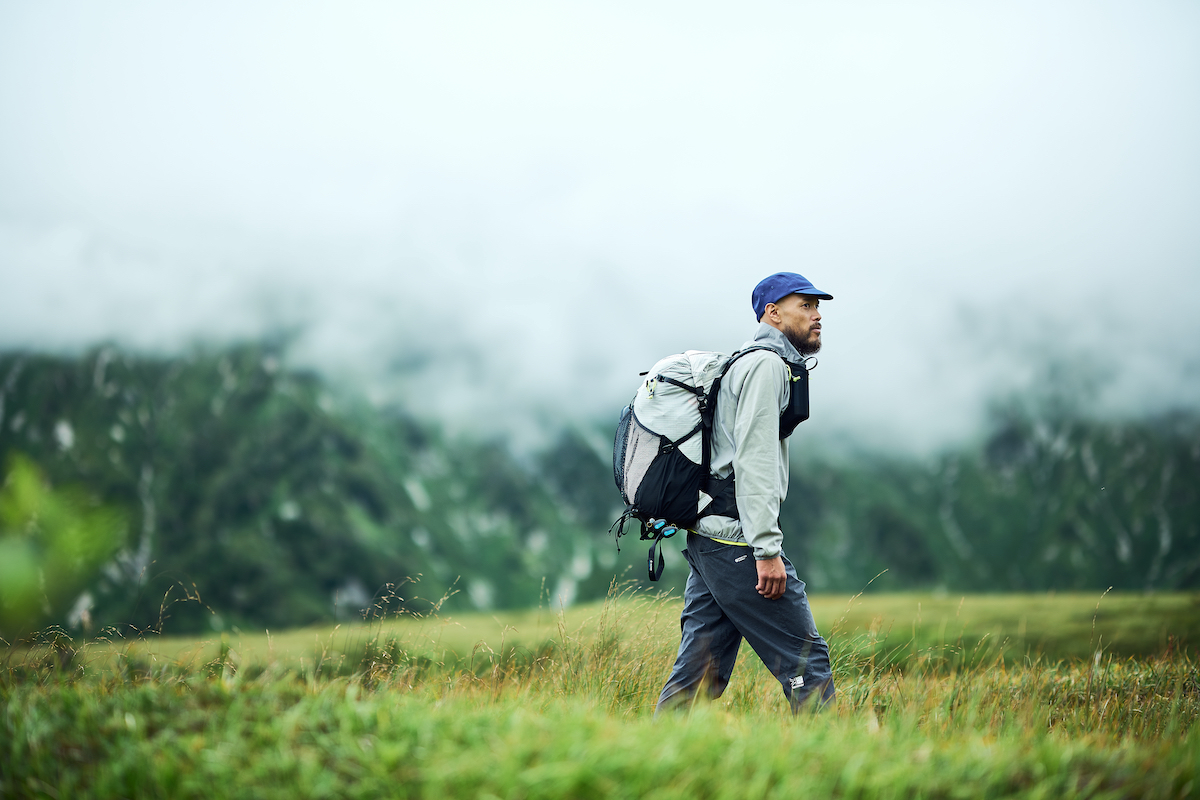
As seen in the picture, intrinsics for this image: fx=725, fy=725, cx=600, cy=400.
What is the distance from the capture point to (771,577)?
4.54 m

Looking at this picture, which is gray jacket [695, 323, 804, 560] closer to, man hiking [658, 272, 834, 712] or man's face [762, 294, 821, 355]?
man hiking [658, 272, 834, 712]

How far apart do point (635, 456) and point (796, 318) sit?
1.56 metres

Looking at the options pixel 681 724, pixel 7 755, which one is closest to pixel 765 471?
pixel 681 724

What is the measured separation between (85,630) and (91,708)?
2642 mm


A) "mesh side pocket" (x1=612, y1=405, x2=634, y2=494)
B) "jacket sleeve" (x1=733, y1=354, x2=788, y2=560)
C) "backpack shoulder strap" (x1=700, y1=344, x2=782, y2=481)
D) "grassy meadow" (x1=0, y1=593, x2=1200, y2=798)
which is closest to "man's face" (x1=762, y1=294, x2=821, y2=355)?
"backpack shoulder strap" (x1=700, y1=344, x2=782, y2=481)

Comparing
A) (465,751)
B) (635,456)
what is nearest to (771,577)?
(635,456)

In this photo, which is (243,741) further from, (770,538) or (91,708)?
(770,538)

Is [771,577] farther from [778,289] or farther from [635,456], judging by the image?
[778,289]

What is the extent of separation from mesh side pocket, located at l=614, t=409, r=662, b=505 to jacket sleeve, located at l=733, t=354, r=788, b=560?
1.84ft

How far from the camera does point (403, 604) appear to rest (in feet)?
22.4

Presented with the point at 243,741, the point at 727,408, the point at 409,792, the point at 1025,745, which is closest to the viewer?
the point at 409,792

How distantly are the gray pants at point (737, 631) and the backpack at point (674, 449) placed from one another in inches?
11.7

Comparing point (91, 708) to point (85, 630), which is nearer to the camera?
point (91, 708)

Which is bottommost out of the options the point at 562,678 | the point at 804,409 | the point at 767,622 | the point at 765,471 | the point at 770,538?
the point at 562,678
